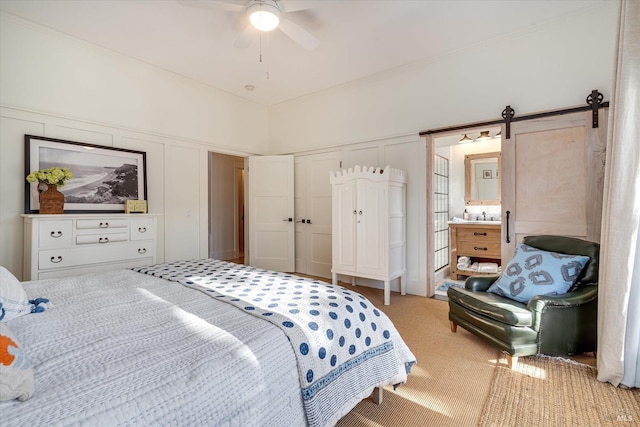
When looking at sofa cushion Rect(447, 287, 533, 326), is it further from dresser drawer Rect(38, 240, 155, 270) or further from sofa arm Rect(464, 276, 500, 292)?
dresser drawer Rect(38, 240, 155, 270)

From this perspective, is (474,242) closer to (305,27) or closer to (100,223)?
(305,27)

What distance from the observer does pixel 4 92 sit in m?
2.72

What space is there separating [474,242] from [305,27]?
363 centimetres

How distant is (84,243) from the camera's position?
2.76 m

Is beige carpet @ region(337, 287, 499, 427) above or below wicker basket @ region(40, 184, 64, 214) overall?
below

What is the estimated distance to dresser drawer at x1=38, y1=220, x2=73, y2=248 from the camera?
2545mm

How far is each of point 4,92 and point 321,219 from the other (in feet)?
12.1

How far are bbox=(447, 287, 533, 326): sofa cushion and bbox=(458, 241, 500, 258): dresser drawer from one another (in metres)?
2.03

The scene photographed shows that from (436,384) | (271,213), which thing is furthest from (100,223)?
(436,384)

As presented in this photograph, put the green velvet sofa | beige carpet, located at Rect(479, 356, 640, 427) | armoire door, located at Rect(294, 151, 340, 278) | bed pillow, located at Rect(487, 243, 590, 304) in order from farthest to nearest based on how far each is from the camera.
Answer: armoire door, located at Rect(294, 151, 340, 278), bed pillow, located at Rect(487, 243, 590, 304), the green velvet sofa, beige carpet, located at Rect(479, 356, 640, 427)

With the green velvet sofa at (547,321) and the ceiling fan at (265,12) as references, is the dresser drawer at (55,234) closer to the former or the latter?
the ceiling fan at (265,12)

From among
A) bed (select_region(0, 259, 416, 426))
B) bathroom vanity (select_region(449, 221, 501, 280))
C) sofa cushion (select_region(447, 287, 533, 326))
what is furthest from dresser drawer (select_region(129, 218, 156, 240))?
bathroom vanity (select_region(449, 221, 501, 280))

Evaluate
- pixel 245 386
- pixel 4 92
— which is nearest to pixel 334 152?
pixel 4 92

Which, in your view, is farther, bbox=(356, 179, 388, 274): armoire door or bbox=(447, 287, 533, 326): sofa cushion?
bbox=(356, 179, 388, 274): armoire door
